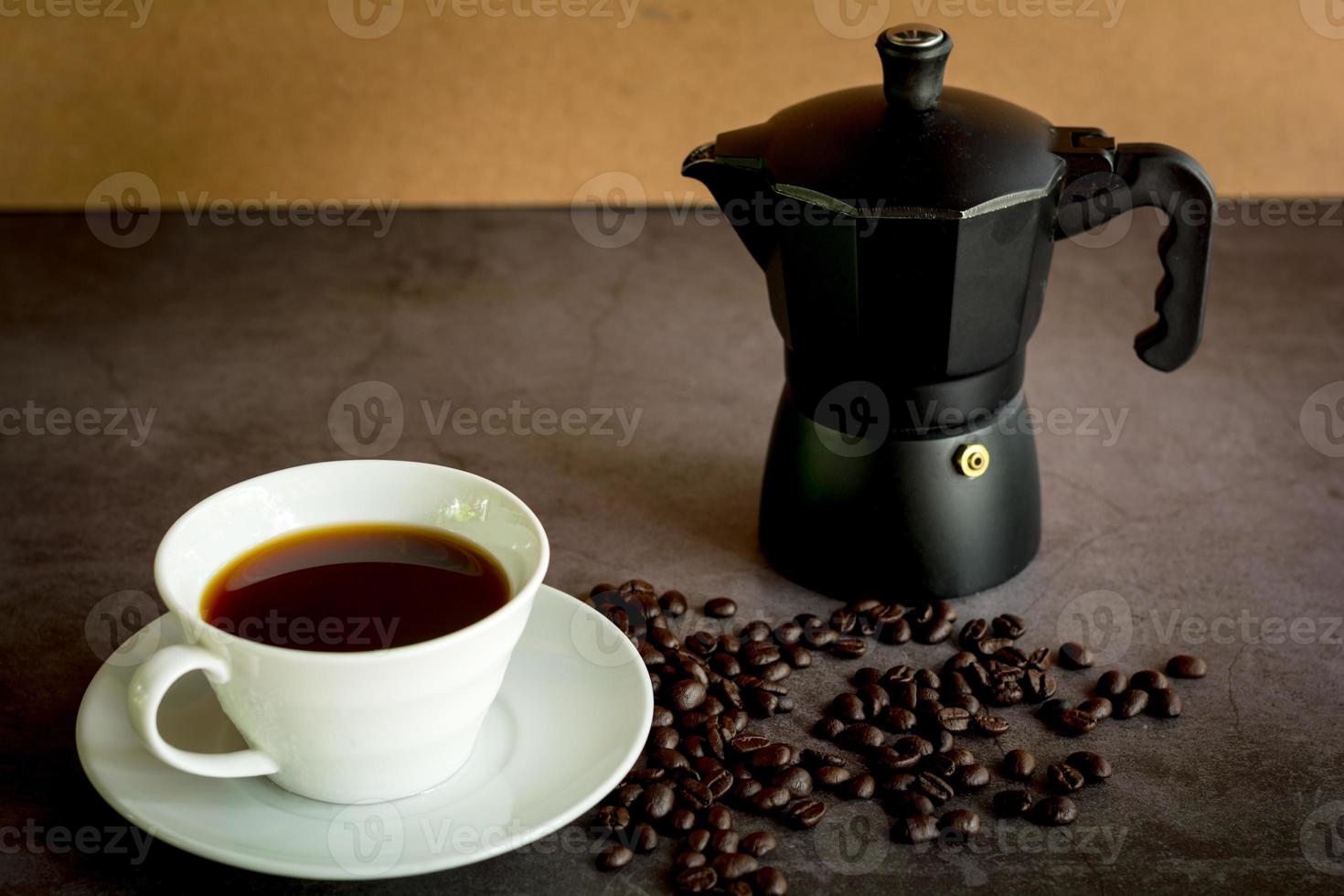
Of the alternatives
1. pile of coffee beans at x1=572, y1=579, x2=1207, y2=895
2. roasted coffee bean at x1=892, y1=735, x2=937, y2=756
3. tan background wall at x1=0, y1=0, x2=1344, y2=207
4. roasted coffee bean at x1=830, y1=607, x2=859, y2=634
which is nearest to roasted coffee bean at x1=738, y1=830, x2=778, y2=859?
pile of coffee beans at x1=572, y1=579, x2=1207, y2=895

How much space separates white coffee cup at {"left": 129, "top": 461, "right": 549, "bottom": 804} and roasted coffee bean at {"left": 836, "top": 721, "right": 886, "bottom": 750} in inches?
8.4

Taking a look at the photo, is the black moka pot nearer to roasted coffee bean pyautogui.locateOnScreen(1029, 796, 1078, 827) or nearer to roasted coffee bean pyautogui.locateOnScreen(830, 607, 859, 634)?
roasted coffee bean pyautogui.locateOnScreen(830, 607, 859, 634)

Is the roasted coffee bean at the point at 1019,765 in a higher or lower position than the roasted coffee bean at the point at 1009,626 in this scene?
higher

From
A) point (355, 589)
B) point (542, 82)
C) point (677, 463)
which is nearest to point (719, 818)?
point (355, 589)

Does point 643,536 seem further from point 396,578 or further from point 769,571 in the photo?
point 396,578

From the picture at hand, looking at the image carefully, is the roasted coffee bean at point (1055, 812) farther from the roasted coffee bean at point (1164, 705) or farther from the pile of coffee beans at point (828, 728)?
the roasted coffee bean at point (1164, 705)

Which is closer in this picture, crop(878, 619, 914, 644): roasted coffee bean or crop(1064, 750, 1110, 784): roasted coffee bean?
crop(1064, 750, 1110, 784): roasted coffee bean

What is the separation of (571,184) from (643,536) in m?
0.74

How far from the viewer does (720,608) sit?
886mm

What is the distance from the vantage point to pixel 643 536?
99 centimetres

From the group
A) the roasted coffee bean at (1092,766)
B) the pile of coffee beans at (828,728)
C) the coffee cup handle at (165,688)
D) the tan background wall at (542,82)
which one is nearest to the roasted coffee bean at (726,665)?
the pile of coffee beans at (828,728)

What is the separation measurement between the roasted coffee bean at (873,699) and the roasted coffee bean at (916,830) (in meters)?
0.09

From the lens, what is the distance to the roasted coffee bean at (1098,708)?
0.79 meters

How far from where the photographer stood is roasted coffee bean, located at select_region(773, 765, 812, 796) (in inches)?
28.3
